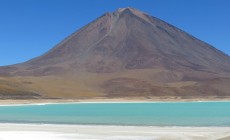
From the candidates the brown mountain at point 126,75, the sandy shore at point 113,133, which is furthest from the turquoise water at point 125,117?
the brown mountain at point 126,75

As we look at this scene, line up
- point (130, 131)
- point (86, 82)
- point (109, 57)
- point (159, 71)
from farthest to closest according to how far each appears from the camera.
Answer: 1. point (109, 57)
2. point (159, 71)
3. point (86, 82)
4. point (130, 131)

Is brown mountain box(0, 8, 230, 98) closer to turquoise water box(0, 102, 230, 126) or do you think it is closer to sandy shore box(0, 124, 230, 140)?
turquoise water box(0, 102, 230, 126)

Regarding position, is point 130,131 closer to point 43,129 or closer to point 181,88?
point 43,129

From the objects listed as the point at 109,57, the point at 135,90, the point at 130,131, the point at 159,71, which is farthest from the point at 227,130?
the point at 109,57

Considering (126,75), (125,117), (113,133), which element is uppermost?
(126,75)

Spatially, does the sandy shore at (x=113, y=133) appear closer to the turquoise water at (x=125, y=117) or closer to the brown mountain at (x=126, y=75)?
the turquoise water at (x=125, y=117)

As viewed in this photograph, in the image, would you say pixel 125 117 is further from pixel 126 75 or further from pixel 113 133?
pixel 126 75

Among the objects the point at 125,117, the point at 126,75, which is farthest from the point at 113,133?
the point at 126,75

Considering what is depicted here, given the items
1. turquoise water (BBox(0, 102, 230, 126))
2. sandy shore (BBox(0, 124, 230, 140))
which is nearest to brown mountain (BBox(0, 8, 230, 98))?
turquoise water (BBox(0, 102, 230, 126))
